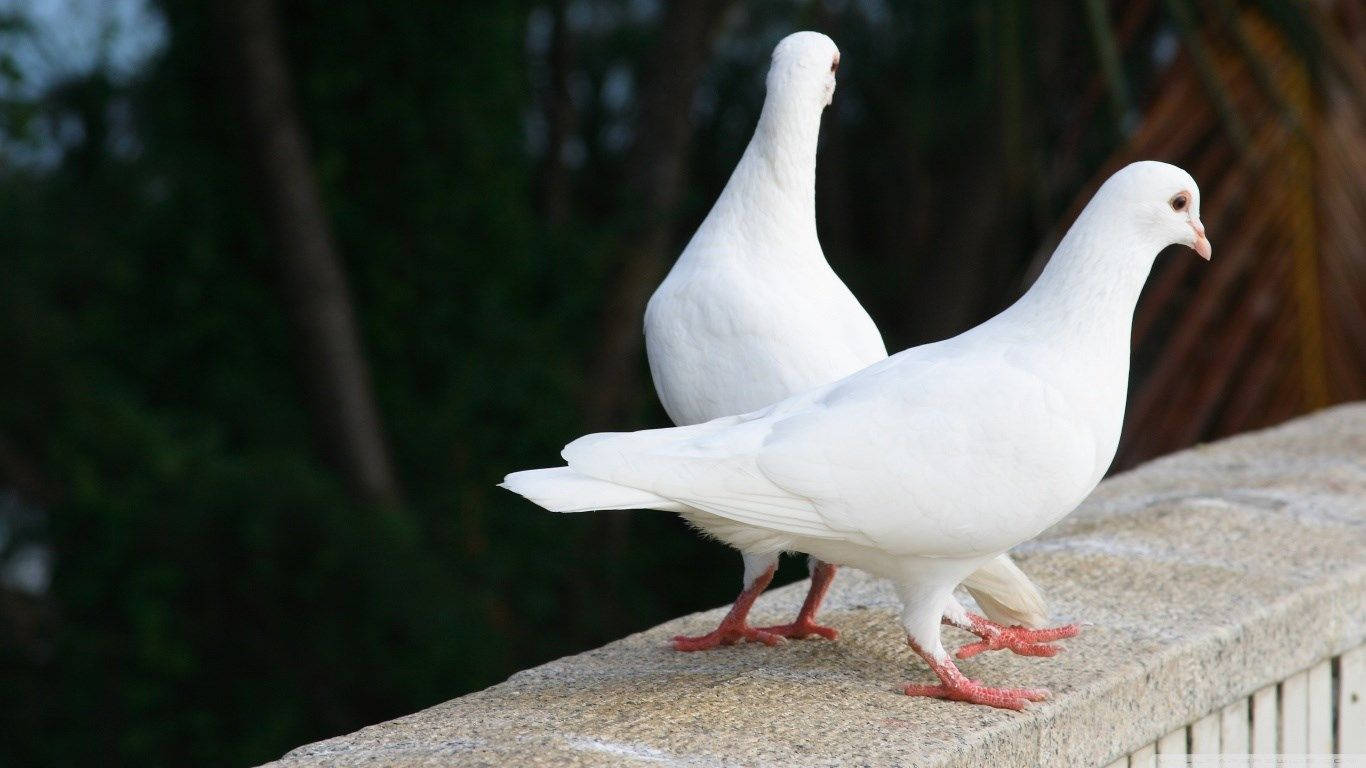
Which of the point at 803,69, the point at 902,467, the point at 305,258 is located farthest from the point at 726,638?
the point at 305,258

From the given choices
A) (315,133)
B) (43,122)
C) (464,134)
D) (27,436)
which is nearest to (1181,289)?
(464,134)

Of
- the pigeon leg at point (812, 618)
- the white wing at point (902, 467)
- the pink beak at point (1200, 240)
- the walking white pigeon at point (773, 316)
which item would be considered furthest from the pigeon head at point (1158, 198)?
the pigeon leg at point (812, 618)

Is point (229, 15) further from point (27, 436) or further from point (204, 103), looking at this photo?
point (27, 436)

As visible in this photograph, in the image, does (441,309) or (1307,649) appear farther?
(441,309)

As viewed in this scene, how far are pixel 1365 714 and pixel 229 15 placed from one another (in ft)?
15.0

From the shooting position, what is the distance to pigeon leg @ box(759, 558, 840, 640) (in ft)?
8.93

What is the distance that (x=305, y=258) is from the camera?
235 inches

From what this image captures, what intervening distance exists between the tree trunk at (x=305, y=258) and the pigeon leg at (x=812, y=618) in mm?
3650

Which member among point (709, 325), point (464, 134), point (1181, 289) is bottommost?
point (1181, 289)

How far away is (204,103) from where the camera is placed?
21.0ft

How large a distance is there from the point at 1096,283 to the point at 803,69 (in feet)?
2.46

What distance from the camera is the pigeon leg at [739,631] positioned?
2730mm

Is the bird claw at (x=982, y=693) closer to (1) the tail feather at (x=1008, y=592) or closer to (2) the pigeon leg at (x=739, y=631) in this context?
(1) the tail feather at (x=1008, y=592)

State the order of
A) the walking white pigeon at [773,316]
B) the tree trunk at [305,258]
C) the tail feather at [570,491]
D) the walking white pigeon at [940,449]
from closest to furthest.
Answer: the tail feather at [570,491] → the walking white pigeon at [940,449] → the walking white pigeon at [773,316] → the tree trunk at [305,258]
